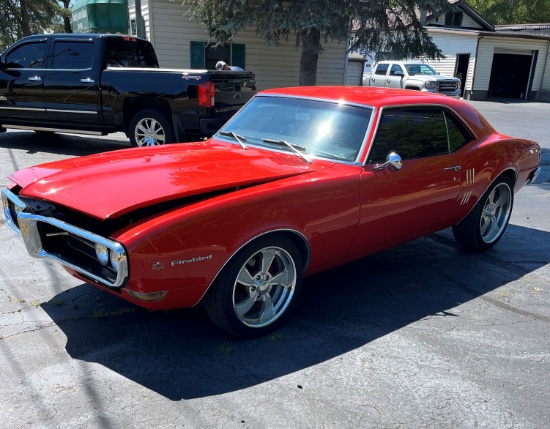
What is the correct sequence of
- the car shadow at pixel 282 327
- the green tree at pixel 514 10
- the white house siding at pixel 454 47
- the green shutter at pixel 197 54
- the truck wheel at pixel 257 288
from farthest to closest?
the green tree at pixel 514 10
the white house siding at pixel 454 47
the green shutter at pixel 197 54
the truck wheel at pixel 257 288
the car shadow at pixel 282 327

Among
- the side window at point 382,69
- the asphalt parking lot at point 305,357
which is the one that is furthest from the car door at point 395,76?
the asphalt parking lot at point 305,357

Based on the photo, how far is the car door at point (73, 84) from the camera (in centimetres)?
893

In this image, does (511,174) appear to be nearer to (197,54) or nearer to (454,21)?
(197,54)

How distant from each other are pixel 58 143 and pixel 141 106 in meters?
2.71

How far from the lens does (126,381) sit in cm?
297

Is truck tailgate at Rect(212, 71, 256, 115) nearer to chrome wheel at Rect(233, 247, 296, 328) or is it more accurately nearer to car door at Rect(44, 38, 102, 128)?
car door at Rect(44, 38, 102, 128)

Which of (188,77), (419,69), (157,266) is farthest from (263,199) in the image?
(419,69)

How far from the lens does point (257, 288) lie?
347cm

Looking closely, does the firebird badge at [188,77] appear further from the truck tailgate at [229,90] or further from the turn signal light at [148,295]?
the turn signal light at [148,295]

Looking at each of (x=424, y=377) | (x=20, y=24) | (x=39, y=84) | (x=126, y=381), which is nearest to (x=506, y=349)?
(x=424, y=377)

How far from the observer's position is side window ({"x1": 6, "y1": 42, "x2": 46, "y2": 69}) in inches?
366

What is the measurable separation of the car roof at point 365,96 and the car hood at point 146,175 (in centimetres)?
72

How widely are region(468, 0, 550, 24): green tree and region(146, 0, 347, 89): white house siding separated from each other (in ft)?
106

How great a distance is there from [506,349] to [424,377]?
0.77m
